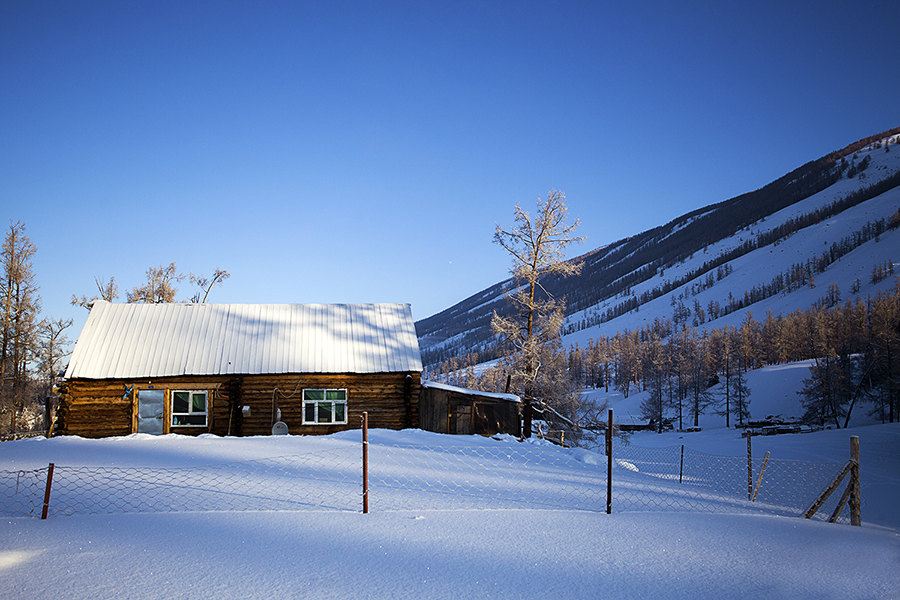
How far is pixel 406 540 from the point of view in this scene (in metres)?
6.99

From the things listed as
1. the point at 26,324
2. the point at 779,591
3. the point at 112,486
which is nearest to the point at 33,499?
the point at 112,486

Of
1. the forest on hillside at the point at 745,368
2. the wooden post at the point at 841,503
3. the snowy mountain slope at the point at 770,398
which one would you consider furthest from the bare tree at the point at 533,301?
the snowy mountain slope at the point at 770,398

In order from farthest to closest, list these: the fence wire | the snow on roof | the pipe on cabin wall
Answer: the snow on roof → the pipe on cabin wall → the fence wire

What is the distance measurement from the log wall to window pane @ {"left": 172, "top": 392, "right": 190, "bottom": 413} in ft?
0.99

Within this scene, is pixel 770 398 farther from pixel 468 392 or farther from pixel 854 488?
pixel 854 488

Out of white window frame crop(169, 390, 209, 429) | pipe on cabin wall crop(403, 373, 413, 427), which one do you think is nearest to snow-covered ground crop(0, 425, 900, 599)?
white window frame crop(169, 390, 209, 429)

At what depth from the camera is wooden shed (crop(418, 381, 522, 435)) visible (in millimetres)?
23531

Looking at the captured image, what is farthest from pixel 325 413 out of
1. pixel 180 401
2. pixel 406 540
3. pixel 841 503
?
pixel 841 503

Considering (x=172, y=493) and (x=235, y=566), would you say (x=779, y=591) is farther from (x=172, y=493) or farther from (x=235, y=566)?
(x=172, y=493)

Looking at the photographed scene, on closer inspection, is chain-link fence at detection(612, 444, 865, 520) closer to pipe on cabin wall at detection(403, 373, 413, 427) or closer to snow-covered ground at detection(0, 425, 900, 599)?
snow-covered ground at detection(0, 425, 900, 599)

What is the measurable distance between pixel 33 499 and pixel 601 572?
361 inches

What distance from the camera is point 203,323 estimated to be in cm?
2405

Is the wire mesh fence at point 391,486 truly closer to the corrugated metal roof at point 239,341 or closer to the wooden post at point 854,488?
the wooden post at point 854,488

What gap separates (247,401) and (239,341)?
2734 millimetres
